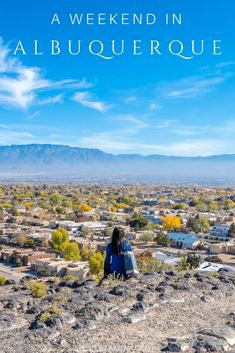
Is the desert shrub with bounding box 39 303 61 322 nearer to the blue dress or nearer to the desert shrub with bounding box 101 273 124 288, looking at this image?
the desert shrub with bounding box 101 273 124 288

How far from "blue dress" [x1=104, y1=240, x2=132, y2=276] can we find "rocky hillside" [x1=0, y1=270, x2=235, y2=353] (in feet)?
1.06

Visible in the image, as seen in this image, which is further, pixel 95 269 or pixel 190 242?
pixel 190 242

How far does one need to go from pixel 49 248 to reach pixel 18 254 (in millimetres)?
4266

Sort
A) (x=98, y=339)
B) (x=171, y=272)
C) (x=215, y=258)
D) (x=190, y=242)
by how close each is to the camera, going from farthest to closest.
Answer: (x=190, y=242) → (x=215, y=258) → (x=171, y=272) → (x=98, y=339)

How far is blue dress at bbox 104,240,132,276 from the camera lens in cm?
977

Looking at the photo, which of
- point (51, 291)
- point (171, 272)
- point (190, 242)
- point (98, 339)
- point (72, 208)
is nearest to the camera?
point (98, 339)

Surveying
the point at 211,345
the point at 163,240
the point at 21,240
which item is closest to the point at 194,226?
the point at 163,240

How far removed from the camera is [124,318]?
7531 mm

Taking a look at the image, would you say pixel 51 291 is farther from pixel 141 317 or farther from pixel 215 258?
pixel 215 258

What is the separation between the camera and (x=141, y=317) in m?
7.64

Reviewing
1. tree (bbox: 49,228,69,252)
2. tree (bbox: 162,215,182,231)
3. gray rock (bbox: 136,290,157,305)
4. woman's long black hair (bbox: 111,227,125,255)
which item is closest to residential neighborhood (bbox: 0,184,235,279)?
tree (bbox: 162,215,182,231)

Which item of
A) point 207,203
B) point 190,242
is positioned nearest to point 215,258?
point 190,242

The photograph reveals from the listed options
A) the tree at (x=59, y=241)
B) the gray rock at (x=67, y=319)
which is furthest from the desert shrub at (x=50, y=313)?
Result: the tree at (x=59, y=241)

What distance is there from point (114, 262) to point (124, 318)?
239 centimetres
